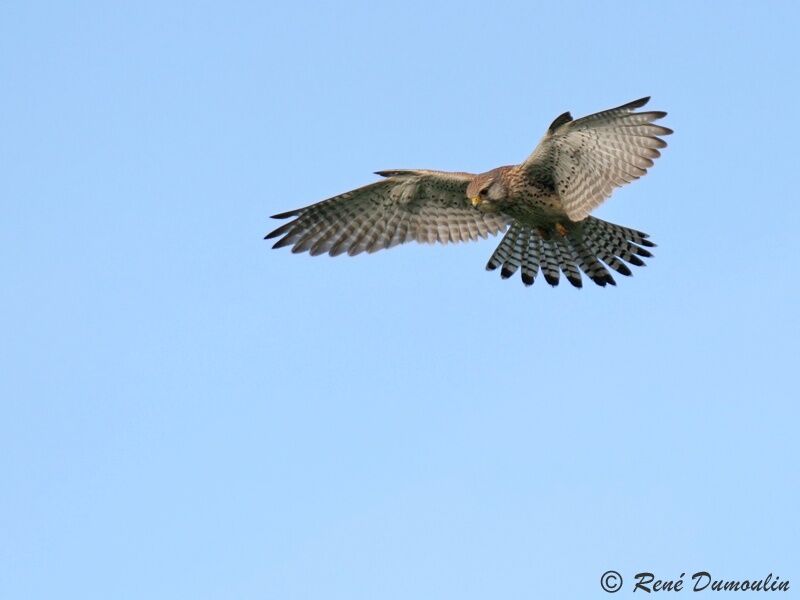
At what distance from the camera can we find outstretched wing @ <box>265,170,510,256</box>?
42.3 feet

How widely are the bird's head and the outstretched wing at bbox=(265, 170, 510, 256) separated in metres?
0.64

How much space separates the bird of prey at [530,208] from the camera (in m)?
10.8

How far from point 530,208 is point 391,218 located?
1904mm

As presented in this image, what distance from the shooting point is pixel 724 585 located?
9945mm

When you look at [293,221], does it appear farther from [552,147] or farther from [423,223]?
Result: [552,147]

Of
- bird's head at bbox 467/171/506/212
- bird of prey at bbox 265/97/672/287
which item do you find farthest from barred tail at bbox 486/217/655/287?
bird's head at bbox 467/171/506/212

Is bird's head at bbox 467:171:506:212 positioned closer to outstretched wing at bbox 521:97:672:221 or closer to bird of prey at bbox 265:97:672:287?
bird of prey at bbox 265:97:672:287

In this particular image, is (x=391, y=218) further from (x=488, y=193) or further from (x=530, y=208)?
(x=530, y=208)

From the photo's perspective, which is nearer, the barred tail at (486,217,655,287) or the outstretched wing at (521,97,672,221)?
the outstretched wing at (521,97,672,221)

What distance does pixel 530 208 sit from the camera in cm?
1195

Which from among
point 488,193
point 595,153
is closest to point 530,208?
point 488,193

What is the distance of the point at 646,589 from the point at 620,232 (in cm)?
376

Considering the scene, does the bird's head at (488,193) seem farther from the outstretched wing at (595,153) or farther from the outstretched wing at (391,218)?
the outstretched wing at (391,218)

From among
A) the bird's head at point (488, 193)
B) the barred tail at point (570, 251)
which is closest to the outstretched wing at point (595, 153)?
the bird's head at point (488, 193)
